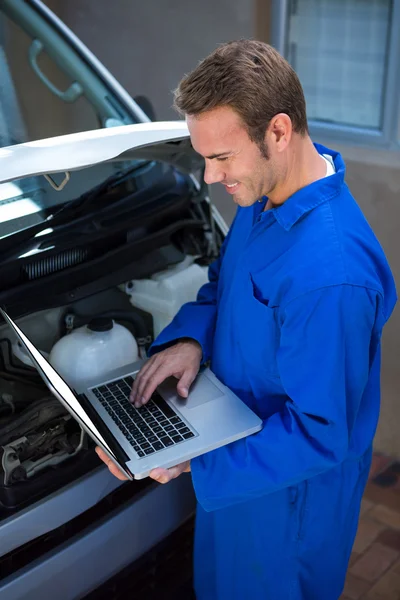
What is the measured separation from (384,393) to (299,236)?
1.85 m

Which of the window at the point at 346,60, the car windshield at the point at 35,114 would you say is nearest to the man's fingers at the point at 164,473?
the car windshield at the point at 35,114

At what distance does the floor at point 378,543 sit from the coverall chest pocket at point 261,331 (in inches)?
46.2

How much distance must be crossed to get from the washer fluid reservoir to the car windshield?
1.14 ft

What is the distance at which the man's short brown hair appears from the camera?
4.32 feet

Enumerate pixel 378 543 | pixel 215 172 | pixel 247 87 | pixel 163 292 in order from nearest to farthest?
pixel 247 87 < pixel 215 172 < pixel 163 292 < pixel 378 543

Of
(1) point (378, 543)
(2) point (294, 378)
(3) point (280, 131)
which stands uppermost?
(3) point (280, 131)

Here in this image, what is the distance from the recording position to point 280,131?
4.46 ft

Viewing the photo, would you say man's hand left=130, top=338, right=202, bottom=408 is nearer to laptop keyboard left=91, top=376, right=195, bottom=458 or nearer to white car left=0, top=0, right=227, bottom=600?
laptop keyboard left=91, top=376, right=195, bottom=458

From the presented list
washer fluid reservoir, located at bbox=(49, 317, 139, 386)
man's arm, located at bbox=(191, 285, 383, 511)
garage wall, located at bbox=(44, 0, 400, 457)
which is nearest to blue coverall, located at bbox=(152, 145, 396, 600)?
man's arm, located at bbox=(191, 285, 383, 511)

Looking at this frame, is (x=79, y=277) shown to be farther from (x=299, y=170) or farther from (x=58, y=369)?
(x=299, y=170)

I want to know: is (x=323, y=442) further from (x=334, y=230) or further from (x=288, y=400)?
(x=334, y=230)

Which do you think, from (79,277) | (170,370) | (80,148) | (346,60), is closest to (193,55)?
(346,60)

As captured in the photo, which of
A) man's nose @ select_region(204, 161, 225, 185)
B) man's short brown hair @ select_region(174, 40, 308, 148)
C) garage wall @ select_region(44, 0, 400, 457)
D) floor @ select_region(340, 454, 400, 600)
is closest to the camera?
man's short brown hair @ select_region(174, 40, 308, 148)

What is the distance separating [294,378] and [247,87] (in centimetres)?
56
